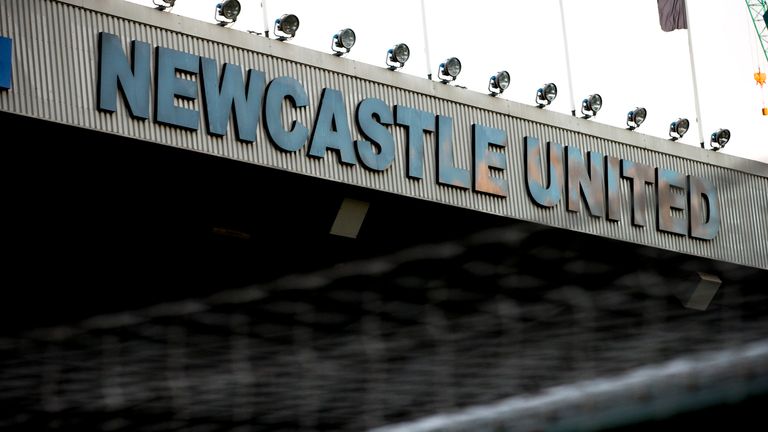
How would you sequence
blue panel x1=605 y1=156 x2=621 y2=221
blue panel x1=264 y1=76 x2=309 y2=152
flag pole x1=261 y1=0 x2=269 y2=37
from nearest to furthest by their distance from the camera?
blue panel x1=264 y1=76 x2=309 y2=152, flag pole x1=261 y1=0 x2=269 y2=37, blue panel x1=605 y1=156 x2=621 y2=221

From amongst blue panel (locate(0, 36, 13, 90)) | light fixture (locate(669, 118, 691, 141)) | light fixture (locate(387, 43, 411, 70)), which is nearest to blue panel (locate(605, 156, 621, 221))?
light fixture (locate(669, 118, 691, 141))

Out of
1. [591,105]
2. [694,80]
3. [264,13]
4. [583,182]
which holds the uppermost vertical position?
[694,80]

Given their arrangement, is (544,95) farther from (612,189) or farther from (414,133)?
(414,133)

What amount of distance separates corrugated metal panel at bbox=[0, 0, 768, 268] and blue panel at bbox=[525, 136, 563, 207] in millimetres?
Result: 71

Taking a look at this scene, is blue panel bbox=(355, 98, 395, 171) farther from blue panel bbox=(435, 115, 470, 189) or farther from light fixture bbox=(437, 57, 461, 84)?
light fixture bbox=(437, 57, 461, 84)

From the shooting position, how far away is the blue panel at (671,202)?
13.9 metres

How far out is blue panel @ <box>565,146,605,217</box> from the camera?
13.1 meters

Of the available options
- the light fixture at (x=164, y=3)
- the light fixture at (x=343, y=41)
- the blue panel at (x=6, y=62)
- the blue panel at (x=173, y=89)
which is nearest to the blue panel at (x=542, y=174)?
the light fixture at (x=343, y=41)

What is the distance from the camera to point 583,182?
43.5 feet

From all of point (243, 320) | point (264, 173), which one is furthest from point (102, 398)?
point (264, 173)

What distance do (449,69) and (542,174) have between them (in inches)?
54.2

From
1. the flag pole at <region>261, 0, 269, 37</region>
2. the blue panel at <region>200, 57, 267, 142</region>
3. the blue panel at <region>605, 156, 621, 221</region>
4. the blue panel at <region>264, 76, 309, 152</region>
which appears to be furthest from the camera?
the blue panel at <region>605, 156, 621, 221</region>

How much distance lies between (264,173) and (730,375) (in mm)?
12683

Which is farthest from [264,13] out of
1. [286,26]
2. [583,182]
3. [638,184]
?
[638,184]
